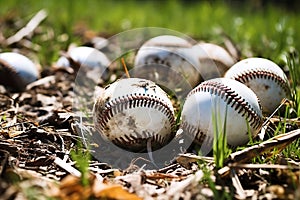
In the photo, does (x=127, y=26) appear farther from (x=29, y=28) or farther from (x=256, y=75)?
(x=256, y=75)

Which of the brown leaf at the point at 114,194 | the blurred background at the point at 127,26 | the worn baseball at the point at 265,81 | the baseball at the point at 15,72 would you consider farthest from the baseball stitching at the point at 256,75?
the baseball at the point at 15,72

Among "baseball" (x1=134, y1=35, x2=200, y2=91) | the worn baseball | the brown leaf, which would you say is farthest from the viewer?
"baseball" (x1=134, y1=35, x2=200, y2=91)

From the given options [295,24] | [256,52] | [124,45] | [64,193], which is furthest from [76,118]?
[295,24]

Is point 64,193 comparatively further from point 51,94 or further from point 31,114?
point 51,94

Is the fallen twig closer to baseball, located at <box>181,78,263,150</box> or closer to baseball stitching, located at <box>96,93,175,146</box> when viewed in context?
baseball stitching, located at <box>96,93,175,146</box>

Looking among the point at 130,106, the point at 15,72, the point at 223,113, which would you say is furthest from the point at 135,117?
the point at 15,72

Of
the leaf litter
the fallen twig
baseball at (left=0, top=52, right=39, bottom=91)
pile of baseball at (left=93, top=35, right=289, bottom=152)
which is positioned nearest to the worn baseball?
the leaf litter

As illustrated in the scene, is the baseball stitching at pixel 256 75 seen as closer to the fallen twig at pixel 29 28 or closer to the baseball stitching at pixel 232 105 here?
the baseball stitching at pixel 232 105
